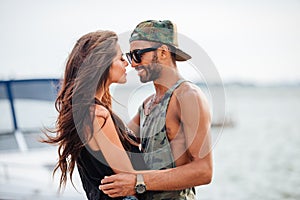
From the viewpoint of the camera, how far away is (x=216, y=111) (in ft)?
7.31

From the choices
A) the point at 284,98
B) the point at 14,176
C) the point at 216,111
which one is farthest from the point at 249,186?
the point at 284,98

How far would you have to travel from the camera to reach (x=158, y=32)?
6.42 feet

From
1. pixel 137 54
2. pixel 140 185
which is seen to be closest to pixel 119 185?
pixel 140 185

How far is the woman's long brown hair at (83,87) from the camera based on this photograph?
191 cm

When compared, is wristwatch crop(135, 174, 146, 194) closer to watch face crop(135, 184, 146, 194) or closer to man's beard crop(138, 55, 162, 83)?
watch face crop(135, 184, 146, 194)

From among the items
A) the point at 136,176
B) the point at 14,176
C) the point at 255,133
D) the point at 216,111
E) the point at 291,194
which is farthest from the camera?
the point at 255,133

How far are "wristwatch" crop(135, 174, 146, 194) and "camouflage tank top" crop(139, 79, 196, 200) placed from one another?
0.07 m

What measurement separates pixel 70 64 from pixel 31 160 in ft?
8.91

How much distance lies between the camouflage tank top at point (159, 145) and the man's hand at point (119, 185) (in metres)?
0.10

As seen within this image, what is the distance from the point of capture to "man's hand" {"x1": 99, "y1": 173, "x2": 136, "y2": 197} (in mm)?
1889

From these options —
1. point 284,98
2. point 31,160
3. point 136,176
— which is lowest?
point 284,98

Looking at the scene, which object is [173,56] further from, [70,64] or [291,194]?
[291,194]

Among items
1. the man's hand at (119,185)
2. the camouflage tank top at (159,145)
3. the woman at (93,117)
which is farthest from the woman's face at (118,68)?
the man's hand at (119,185)

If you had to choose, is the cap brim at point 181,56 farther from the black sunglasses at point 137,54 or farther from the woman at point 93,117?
the woman at point 93,117
